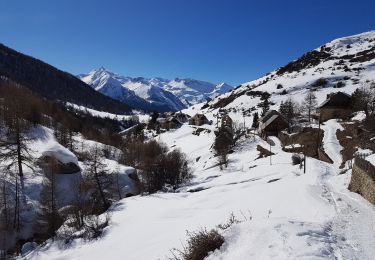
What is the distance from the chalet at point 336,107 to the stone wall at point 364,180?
5430 centimetres

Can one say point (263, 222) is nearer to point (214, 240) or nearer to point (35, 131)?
point (214, 240)

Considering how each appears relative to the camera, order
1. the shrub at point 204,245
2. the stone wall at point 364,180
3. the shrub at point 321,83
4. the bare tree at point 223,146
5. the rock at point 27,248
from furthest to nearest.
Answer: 1. the shrub at point 321,83
2. the bare tree at point 223,146
3. the rock at point 27,248
4. the stone wall at point 364,180
5. the shrub at point 204,245

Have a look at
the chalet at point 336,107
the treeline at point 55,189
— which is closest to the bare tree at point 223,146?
the treeline at point 55,189

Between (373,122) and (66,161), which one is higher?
(373,122)

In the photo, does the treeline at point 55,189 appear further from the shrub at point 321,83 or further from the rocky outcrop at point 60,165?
the shrub at point 321,83

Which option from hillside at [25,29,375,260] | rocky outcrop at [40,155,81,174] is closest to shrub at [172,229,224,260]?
hillside at [25,29,375,260]

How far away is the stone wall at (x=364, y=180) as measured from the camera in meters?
17.8

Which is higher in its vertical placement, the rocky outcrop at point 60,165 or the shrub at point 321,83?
the shrub at point 321,83

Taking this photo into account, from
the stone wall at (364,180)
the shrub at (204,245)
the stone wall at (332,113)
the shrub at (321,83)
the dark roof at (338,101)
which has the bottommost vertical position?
the shrub at (204,245)

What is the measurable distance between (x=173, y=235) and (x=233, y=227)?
7.18 metres

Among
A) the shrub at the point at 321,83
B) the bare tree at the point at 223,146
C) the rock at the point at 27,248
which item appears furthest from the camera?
the shrub at the point at 321,83

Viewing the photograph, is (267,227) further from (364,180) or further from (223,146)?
(223,146)

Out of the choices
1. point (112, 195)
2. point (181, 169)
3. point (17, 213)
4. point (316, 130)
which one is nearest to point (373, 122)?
point (316, 130)

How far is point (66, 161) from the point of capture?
58.4 meters
